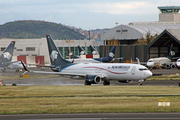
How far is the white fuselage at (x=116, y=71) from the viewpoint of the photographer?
142 feet

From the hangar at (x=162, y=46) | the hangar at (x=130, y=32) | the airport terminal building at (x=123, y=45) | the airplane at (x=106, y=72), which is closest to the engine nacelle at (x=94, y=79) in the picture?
the airplane at (x=106, y=72)

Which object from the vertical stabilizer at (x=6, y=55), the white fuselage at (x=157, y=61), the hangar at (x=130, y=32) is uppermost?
the hangar at (x=130, y=32)

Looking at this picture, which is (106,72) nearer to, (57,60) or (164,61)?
(57,60)

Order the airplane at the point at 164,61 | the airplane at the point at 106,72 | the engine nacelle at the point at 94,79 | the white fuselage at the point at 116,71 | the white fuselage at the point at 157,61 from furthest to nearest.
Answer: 1. the airplane at the point at 164,61
2. the white fuselage at the point at 157,61
3. the engine nacelle at the point at 94,79
4. the airplane at the point at 106,72
5. the white fuselage at the point at 116,71

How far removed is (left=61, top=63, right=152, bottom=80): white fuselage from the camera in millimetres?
43219

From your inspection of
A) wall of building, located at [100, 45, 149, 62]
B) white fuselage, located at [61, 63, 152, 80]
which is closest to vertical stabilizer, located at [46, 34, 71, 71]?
white fuselage, located at [61, 63, 152, 80]

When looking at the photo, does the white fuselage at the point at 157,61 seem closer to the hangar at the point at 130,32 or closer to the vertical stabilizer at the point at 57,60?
the vertical stabilizer at the point at 57,60

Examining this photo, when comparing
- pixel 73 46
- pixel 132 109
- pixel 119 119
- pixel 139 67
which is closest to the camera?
pixel 119 119

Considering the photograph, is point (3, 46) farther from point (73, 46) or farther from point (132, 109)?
point (132, 109)

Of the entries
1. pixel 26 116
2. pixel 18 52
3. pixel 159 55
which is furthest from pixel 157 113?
pixel 18 52

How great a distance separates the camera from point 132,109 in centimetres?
2195

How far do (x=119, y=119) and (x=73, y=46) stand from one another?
150 meters

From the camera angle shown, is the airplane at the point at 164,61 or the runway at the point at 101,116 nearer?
the runway at the point at 101,116

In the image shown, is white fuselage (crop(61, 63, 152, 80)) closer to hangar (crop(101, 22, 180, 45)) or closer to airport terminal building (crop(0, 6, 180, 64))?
airport terminal building (crop(0, 6, 180, 64))
